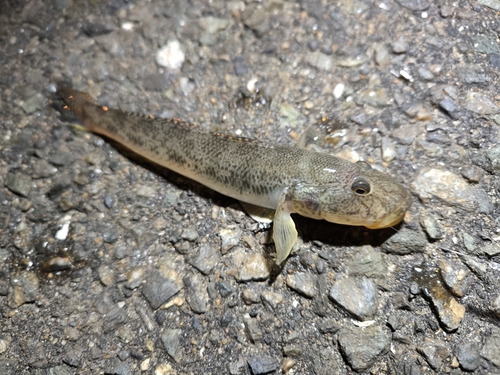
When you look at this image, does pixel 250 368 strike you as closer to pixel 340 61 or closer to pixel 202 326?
pixel 202 326

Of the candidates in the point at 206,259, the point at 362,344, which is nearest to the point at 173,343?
the point at 206,259

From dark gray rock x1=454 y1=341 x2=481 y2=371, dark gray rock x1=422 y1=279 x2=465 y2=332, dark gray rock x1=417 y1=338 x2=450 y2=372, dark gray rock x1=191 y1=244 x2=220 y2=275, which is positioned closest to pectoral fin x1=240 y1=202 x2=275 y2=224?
dark gray rock x1=191 y1=244 x2=220 y2=275

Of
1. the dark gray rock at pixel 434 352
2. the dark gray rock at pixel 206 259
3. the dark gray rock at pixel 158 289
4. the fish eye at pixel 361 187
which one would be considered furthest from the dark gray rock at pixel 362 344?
the dark gray rock at pixel 158 289

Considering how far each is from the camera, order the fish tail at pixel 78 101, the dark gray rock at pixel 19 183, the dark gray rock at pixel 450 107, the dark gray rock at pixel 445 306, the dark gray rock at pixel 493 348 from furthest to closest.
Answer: the fish tail at pixel 78 101, the dark gray rock at pixel 19 183, the dark gray rock at pixel 450 107, the dark gray rock at pixel 445 306, the dark gray rock at pixel 493 348

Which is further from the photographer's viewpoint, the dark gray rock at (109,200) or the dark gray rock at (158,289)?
the dark gray rock at (109,200)

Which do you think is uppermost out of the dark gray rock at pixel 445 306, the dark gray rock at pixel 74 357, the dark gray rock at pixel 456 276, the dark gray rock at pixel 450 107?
the dark gray rock at pixel 450 107

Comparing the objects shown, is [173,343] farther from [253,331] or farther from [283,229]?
[283,229]

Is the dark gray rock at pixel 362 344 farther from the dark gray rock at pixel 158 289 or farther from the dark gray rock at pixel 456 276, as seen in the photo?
the dark gray rock at pixel 158 289
